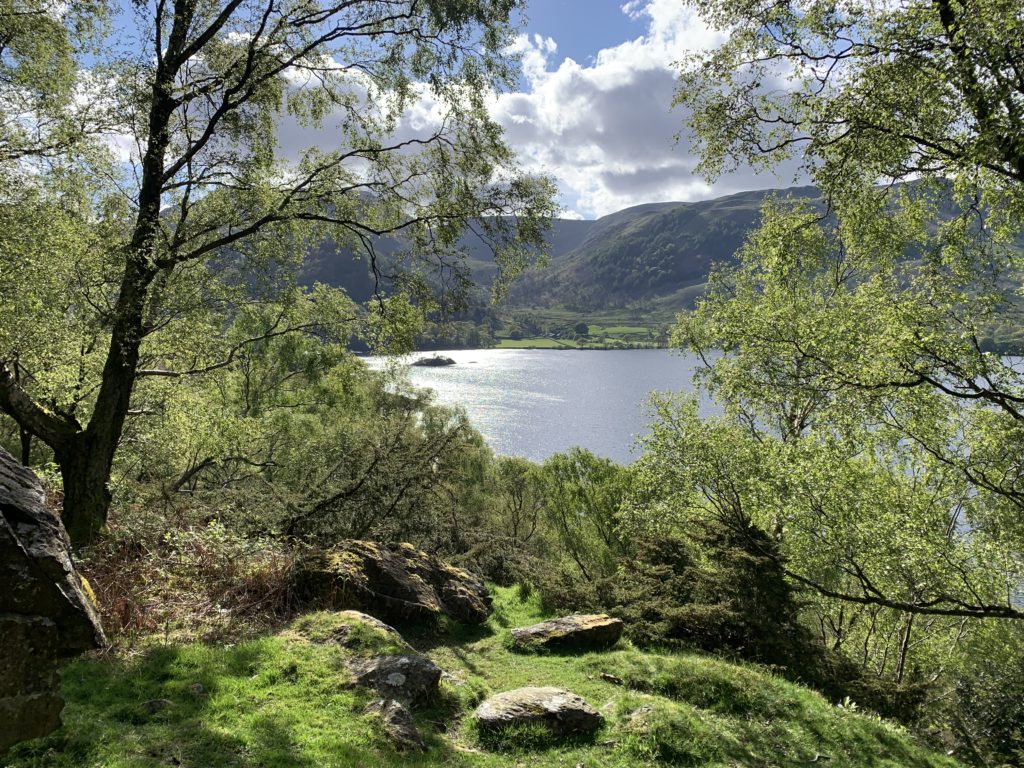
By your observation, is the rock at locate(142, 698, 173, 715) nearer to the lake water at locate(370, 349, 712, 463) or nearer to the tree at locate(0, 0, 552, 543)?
the tree at locate(0, 0, 552, 543)

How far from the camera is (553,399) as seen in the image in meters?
113

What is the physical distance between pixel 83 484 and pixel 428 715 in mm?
7834

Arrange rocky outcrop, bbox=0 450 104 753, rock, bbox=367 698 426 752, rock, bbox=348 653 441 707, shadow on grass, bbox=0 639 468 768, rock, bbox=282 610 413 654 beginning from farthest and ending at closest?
rock, bbox=282 610 413 654
rock, bbox=348 653 441 707
rock, bbox=367 698 426 752
shadow on grass, bbox=0 639 468 768
rocky outcrop, bbox=0 450 104 753

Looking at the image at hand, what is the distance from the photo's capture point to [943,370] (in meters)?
11.5

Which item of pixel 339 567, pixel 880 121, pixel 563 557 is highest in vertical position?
pixel 880 121

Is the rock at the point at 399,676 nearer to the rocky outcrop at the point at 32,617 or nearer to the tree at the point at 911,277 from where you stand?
the rocky outcrop at the point at 32,617

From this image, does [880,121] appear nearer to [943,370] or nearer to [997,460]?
[943,370]

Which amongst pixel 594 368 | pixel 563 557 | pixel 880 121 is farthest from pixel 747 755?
pixel 594 368

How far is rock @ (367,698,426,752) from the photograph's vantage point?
7.92 metres

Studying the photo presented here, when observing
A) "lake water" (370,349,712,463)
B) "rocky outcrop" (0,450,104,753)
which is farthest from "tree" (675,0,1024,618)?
"lake water" (370,349,712,463)

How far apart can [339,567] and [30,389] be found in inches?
379

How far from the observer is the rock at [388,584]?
1274 centimetres

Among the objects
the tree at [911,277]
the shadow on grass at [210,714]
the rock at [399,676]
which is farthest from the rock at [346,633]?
the tree at [911,277]

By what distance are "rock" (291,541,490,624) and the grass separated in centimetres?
91
